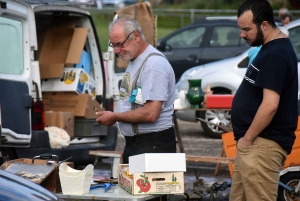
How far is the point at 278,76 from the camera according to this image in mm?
4520

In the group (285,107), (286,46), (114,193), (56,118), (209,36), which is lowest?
(209,36)

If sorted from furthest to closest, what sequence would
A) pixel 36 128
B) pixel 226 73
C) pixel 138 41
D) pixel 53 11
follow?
pixel 226 73
pixel 53 11
pixel 36 128
pixel 138 41

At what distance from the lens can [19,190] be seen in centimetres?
402

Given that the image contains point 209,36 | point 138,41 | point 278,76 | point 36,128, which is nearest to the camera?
point 278,76

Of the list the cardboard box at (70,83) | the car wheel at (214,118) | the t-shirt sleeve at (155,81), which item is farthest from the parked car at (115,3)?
the t-shirt sleeve at (155,81)

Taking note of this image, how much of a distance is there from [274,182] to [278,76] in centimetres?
72

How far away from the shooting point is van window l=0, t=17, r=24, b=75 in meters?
7.03

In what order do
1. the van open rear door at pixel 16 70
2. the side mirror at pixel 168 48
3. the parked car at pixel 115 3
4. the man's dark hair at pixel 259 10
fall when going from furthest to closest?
the parked car at pixel 115 3
the side mirror at pixel 168 48
the van open rear door at pixel 16 70
the man's dark hair at pixel 259 10

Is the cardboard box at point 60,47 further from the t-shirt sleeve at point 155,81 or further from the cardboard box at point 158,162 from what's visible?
the cardboard box at point 158,162

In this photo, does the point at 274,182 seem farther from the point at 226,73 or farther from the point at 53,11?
the point at 226,73

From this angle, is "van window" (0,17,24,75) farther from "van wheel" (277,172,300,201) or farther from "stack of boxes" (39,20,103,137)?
"van wheel" (277,172,300,201)

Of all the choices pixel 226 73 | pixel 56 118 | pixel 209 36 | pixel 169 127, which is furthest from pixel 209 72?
pixel 169 127

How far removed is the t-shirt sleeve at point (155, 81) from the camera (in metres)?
4.99

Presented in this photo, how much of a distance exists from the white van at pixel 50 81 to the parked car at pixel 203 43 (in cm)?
614
